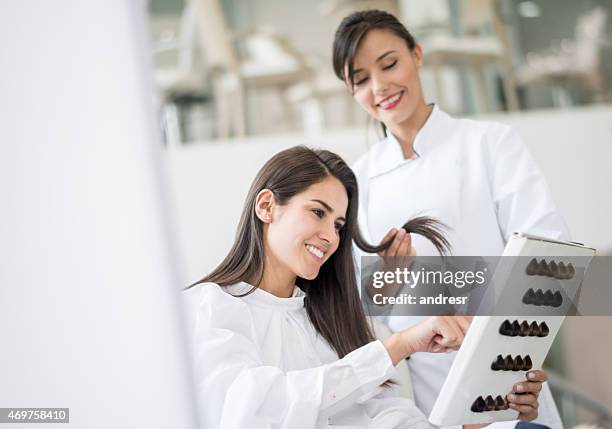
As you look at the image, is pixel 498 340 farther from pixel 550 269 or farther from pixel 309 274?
pixel 309 274

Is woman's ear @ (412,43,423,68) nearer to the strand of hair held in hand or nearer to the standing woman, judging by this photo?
the standing woman

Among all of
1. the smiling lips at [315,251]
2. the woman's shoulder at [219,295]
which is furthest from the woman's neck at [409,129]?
the woman's shoulder at [219,295]

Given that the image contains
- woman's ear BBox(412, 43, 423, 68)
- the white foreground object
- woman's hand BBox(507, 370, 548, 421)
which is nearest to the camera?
the white foreground object

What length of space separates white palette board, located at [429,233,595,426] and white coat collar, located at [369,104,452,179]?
222 millimetres

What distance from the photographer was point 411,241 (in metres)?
0.94

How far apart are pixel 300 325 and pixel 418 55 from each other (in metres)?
0.42

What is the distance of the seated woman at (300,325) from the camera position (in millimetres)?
785

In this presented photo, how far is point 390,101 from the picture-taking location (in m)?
0.95

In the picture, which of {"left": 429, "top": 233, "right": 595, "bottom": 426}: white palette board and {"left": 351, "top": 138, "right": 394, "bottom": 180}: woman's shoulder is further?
{"left": 351, "top": 138, "right": 394, "bottom": 180}: woman's shoulder

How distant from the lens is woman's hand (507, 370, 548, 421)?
0.85 m

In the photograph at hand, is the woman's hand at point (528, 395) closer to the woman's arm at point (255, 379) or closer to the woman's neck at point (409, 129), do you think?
the woman's arm at point (255, 379)

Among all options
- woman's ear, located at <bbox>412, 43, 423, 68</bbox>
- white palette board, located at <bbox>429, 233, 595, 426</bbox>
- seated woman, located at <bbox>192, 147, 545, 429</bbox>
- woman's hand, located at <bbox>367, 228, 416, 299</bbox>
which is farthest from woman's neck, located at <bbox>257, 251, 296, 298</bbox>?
woman's ear, located at <bbox>412, 43, 423, 68</bbox>

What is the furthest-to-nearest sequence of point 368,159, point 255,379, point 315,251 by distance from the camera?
point 368,159
point 315,251
point 255,379

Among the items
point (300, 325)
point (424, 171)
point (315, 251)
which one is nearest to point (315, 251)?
point (315, 251)
